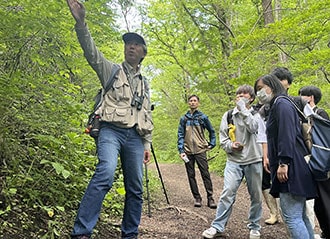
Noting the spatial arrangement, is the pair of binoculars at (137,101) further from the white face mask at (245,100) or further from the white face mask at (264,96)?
the white face mask at (245,100)

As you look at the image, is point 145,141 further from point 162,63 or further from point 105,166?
point 162,63

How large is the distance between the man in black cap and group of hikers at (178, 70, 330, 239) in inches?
49.7

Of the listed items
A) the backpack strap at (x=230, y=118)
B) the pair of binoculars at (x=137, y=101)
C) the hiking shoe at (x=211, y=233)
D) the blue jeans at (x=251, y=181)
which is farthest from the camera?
the backpack strap at (x=230, y=118)

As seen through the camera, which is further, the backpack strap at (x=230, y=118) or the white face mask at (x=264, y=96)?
the backpack strap at (x=230, y=118)

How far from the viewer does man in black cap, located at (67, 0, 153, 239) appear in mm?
2893

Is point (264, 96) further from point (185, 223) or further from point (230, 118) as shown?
point (185, 223)

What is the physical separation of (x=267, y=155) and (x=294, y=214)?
0.89 metres

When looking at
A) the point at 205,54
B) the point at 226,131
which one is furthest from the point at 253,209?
the point at 205,54

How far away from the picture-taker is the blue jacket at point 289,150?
9.86 ft

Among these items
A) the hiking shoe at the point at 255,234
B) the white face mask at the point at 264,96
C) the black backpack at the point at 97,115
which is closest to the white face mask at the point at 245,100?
the white face mask at the point at 264,96

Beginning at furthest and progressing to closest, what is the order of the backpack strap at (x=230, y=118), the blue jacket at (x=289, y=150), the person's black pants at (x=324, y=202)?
the backpack strap at (x=230, y=118) < the person's black pants at (x=324, y=202) < the blue jacket at (x=289, y=150)

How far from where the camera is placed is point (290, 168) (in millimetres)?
3043

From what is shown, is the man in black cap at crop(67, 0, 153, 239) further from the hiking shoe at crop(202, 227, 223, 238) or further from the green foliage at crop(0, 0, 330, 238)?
the hiking shoe at crop(202, 227, 223, 238)

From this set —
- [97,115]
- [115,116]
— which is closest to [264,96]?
[115,116]
